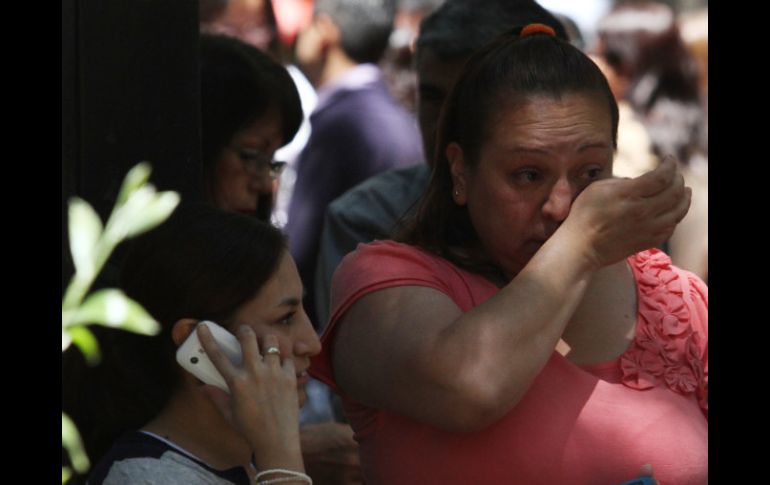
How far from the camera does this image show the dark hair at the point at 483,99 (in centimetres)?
277

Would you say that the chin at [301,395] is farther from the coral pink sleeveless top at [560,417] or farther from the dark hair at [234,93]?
the dark hair at [234,93]

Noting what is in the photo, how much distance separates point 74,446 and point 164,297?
1.15ft

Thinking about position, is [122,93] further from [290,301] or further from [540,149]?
[540,149]

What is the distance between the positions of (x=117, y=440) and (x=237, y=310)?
0.32 metres

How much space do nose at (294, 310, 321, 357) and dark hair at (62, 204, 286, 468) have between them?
116 millimetres

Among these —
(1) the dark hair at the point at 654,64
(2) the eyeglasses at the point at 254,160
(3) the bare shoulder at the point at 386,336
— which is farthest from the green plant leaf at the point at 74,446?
(1) the dark hair at the point at 654,64

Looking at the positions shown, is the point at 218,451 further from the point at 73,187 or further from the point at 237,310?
the point at 73,187

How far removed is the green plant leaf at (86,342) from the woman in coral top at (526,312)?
0.43 m

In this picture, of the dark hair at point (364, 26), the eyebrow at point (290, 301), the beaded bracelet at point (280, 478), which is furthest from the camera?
the dark hair at point (364, 26)

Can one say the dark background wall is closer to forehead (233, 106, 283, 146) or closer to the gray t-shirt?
the gray t-shirt

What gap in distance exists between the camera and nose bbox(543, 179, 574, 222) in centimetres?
266
